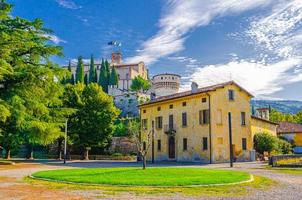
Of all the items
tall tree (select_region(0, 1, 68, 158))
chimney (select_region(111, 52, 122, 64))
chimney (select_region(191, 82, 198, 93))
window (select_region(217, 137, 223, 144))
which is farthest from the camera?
chimney (select_region(111, 52, 122, 64))

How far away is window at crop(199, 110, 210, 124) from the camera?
3466 cm

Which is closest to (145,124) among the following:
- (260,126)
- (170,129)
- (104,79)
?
(170,129)

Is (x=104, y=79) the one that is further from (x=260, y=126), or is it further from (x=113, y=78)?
(x=260, y=126)

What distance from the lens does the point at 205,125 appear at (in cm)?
3475

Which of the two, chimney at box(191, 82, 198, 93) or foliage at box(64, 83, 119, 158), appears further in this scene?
foliage at box(64, 83, 119, 158)

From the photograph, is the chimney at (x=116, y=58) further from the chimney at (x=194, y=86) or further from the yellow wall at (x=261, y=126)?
the chimney at (x=194, y=86)

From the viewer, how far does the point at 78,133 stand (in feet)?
144

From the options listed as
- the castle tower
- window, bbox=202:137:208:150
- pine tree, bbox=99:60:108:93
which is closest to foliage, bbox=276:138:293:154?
window, bbox=202:137:208:150

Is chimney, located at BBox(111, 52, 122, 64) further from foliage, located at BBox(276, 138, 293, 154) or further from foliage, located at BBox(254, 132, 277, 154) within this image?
foliage, located at BBox(254, 132, 277, 154)

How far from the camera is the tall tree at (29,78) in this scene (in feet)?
62.6

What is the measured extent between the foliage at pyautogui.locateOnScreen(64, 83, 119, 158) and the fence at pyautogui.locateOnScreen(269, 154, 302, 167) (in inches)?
976

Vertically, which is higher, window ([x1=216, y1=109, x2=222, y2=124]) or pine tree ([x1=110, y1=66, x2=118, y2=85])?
pine tree ([x1=110, y1=66, x2=118, y2=85])

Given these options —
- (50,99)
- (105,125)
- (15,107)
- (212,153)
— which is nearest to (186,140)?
(212,153)

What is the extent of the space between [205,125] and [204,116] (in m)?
1.01
